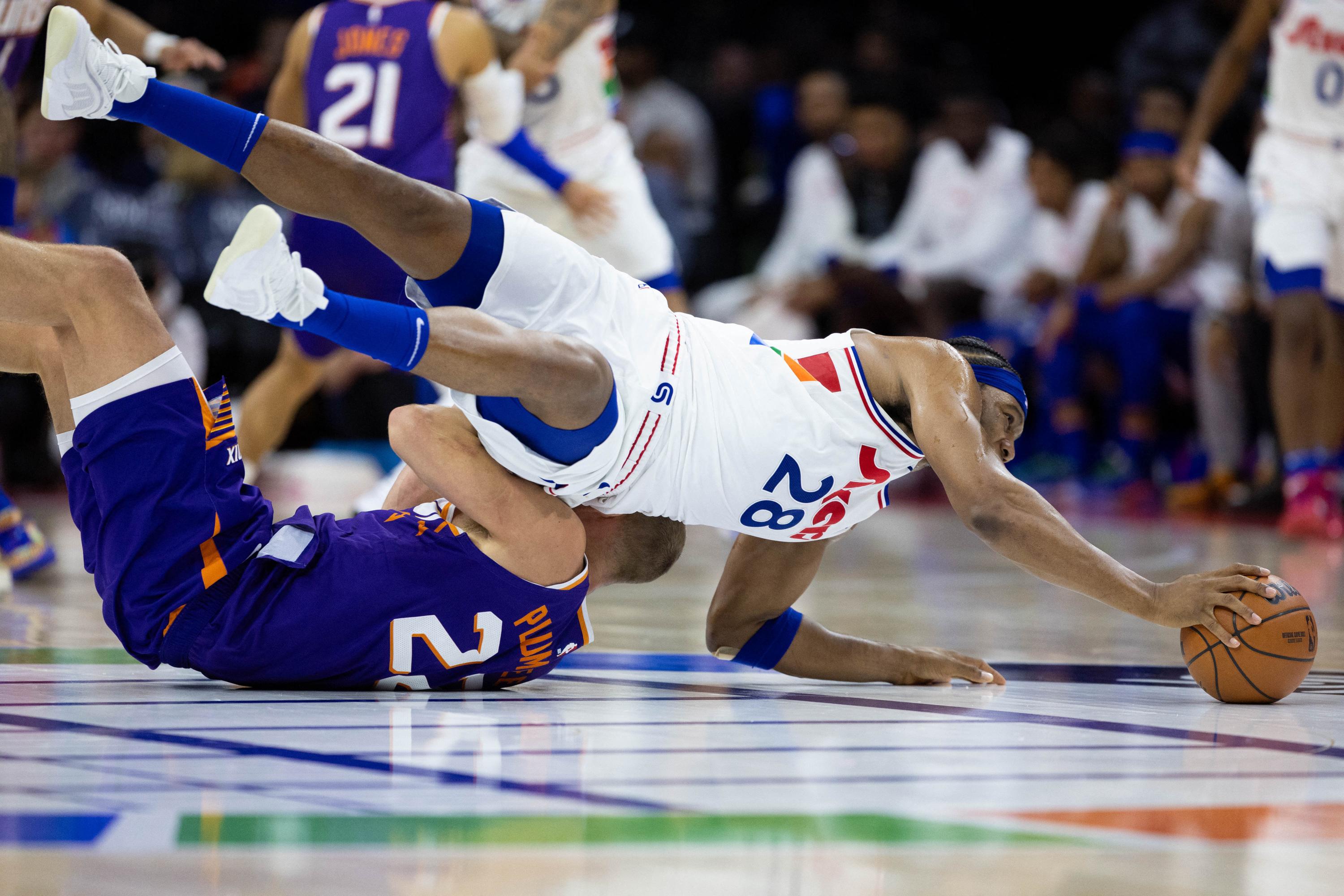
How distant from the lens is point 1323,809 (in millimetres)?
2182

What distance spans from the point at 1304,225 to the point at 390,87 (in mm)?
4100

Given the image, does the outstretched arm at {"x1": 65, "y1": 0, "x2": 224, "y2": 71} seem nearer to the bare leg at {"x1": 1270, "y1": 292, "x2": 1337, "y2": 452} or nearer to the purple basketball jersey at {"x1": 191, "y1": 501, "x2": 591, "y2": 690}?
the purple basketball jersey at {"x1": 191, "y1": 501, "x2": 591, "y2": 690}

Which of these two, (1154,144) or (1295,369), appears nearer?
(1295,369)

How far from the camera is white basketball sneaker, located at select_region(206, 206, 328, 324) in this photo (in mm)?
2646

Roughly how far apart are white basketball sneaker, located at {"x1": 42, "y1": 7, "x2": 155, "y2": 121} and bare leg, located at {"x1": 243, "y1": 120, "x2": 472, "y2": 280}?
0.28 metres

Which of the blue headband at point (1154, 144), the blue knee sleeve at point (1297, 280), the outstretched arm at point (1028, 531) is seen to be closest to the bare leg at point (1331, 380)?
the blue knee sleeve at point (1297, 280)

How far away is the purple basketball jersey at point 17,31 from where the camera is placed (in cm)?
498

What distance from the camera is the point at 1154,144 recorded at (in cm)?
1015

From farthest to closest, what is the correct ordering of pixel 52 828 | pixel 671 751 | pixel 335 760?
pixel 671 751
pixel 335 760
pixel 52 828

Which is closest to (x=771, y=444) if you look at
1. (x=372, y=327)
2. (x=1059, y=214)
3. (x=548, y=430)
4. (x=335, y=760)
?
→ (x=548, y=430)

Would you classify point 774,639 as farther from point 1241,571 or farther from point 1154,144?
point 1154,144

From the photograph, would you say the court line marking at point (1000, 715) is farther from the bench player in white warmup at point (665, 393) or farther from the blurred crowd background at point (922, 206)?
the blurred crowd background at point (922, 206)

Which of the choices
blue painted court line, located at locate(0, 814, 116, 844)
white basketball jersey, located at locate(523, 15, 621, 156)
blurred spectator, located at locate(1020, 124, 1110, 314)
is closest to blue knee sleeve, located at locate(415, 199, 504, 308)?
blue painted court line, located at locate(0, 814, 116, 844)

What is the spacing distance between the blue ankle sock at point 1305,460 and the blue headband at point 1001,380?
4.69 meters
